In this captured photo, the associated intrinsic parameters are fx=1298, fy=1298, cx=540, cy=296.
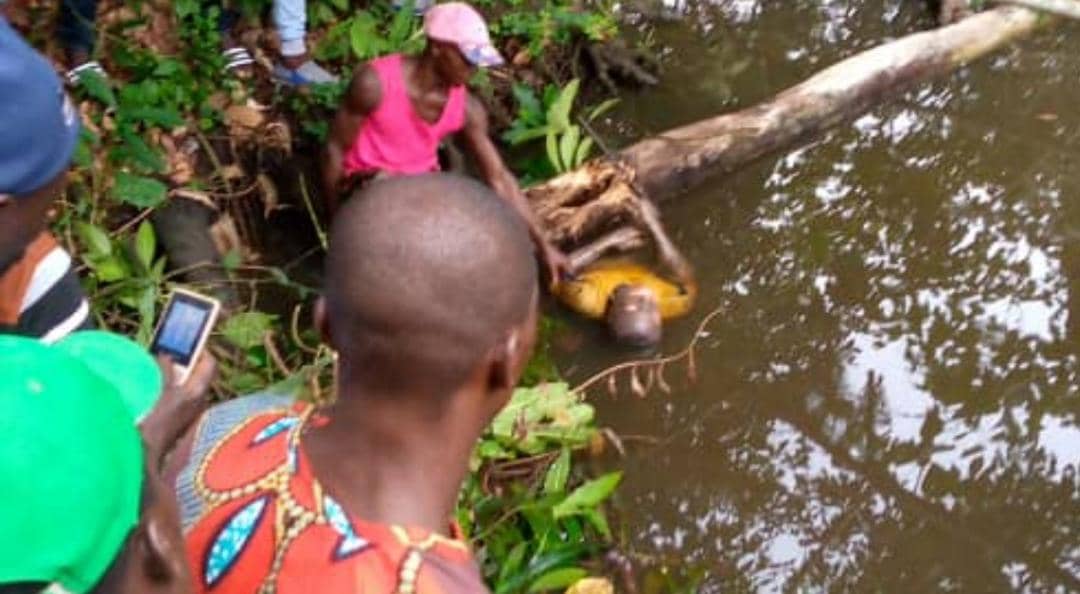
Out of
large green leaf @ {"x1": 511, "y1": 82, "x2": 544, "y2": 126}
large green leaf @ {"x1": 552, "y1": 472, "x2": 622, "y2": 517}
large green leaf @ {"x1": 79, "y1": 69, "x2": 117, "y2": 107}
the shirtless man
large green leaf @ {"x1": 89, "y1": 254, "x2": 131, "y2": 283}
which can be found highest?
large green leaf @ {"x1": 79, "y1": 69, "x2": 117, "y2": 107}

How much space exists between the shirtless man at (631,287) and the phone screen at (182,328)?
2593 millimetres

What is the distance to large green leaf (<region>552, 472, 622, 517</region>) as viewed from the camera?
3.53m

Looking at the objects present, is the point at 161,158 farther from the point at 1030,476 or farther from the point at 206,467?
the point at 1030,476

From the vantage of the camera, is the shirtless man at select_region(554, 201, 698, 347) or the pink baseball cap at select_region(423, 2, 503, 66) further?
the shirtless man at select_region(554, 201, 698, 347)

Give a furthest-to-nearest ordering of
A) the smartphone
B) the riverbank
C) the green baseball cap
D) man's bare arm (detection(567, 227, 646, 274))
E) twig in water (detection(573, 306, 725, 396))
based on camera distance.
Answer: man's bare arm (detection(567, 227, 646, 274))
twig in water (detection(573, 306, 725, 396))
the riverbank
the smartphone
the green baseball cap

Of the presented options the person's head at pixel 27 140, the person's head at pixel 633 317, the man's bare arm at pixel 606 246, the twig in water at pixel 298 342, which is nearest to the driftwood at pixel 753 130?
the man's bare arm at pixel 606 246

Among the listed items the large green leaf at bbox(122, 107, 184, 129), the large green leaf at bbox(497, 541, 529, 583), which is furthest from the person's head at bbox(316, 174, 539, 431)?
the large green leaf at bbox(122, 107, 184, 129)

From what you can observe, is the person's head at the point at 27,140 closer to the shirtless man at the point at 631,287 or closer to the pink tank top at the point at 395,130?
the pink tank top at the point at 395,130

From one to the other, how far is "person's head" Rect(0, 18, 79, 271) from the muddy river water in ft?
7.69

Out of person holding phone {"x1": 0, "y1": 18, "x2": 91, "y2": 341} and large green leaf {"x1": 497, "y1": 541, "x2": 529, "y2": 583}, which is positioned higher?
person holding phone {"x1": 0, "y1": 18, "x2": 91, "y2": 341}

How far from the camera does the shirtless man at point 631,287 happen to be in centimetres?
443

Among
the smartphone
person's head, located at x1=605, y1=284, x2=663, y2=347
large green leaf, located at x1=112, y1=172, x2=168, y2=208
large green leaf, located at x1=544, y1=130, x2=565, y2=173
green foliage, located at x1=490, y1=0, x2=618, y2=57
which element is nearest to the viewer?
the smartphone

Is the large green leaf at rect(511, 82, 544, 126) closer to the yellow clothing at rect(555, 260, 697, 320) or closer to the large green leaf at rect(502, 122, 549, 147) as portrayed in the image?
the large green leaf at rect(502, 122, 549, 147)

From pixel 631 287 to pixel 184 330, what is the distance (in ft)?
8.87
